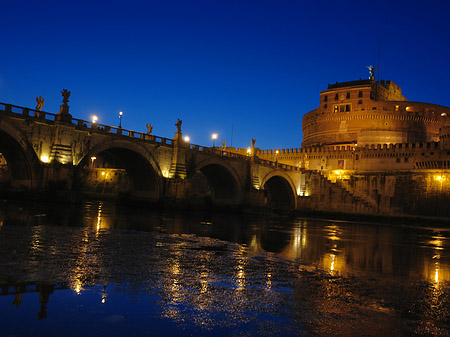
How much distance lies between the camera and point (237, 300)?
6027 millimetres

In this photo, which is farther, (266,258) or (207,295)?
(266,258)

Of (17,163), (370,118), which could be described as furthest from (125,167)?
(370,118)

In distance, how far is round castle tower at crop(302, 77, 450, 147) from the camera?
7138 cm

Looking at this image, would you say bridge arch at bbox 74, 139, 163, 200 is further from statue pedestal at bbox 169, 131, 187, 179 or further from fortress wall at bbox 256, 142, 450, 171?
fortress wall at bbox 256, 142, 450, 171

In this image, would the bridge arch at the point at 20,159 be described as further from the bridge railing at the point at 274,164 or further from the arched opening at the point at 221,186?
the bridge railing at the point at 274,164

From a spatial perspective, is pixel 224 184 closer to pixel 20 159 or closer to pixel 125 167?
pixel 125 167

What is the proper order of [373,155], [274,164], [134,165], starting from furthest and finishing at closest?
[373,155] → [274,164] → [134,165]

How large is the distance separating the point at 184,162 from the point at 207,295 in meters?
34.1

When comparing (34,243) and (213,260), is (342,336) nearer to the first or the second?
(213,260)

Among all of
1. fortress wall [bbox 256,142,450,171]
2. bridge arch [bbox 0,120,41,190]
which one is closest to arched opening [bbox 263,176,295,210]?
fortress wall [bbox 256,142,450,171]

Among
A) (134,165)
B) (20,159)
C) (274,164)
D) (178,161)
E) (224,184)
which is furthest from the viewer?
(274,164)

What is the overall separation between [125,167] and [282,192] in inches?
1135

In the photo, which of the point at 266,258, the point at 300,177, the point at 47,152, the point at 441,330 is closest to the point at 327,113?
the point at 300,177

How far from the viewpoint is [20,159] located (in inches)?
1069
